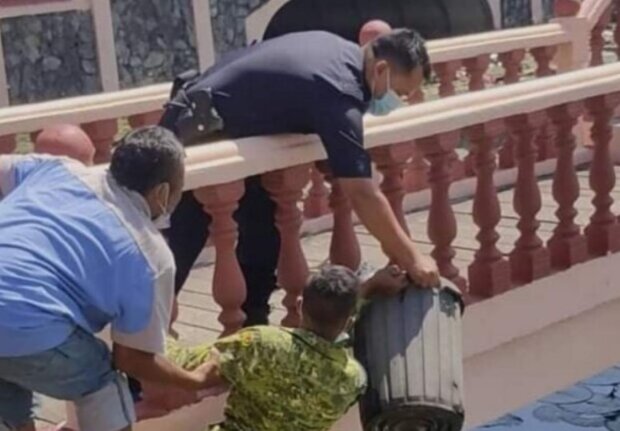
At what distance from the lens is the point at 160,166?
318 centimetres

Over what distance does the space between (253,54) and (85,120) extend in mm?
1473

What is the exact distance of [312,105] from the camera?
3873mm

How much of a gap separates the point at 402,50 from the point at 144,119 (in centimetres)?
199

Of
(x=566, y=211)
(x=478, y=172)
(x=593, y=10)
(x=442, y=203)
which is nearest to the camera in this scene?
(x=442, y=203)

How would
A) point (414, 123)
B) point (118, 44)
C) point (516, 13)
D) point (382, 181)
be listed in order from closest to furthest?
point (414, 123), point (382, 181), point (118, 44), point (516, 13)

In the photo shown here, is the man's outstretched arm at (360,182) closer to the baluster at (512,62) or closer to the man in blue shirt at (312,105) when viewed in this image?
the man in blue shirt at (312,105)

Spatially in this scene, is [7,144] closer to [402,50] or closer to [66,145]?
[66,145]

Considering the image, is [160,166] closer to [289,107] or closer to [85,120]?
[289,107]

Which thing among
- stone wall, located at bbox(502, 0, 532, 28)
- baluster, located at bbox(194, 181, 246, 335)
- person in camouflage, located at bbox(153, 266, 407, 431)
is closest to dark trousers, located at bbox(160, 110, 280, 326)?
baluster, located at bbox(194, 181, 246, 335)

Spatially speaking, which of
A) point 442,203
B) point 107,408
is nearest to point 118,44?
point 442,203

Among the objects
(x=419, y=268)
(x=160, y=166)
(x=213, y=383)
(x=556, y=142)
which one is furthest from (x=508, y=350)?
(x=160, y=166)

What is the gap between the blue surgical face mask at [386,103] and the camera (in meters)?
4.02

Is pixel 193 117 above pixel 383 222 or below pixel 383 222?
above

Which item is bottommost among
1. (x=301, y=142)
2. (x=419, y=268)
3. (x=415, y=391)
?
(x=415, y=391)
